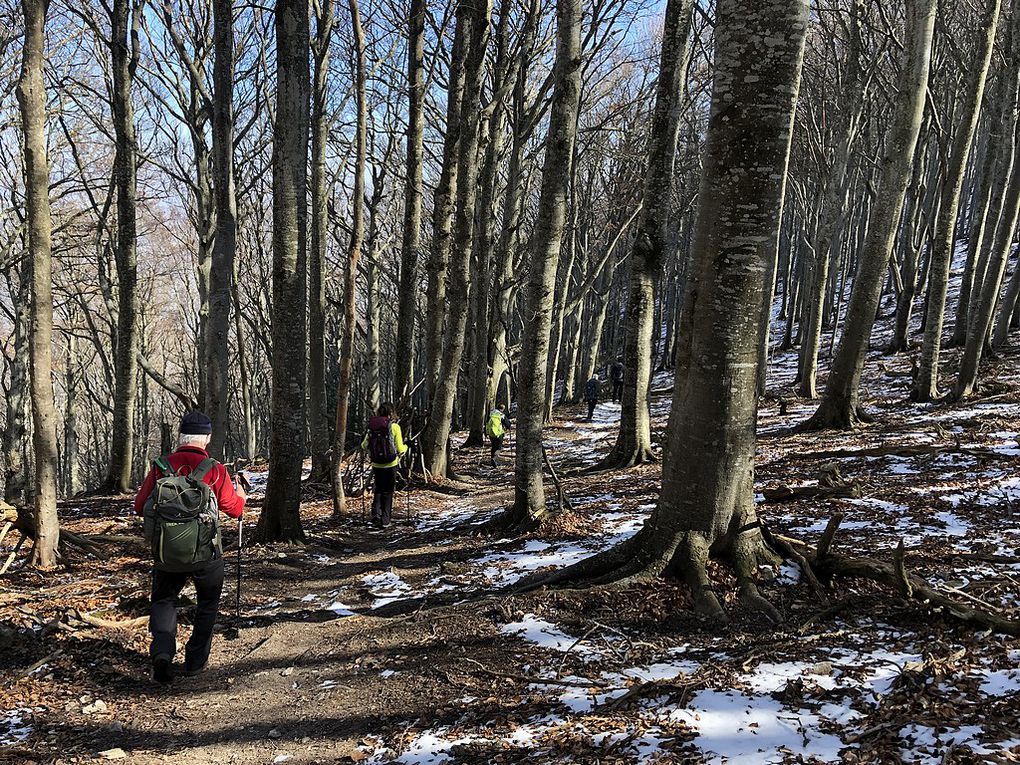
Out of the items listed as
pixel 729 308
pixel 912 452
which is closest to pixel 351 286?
pixel 729 308

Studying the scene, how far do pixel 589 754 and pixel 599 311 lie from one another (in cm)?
2299

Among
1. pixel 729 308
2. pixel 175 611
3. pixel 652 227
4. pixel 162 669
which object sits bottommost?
pixel 162 669

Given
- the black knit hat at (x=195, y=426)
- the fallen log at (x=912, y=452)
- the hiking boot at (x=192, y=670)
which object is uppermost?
the black knit hat at (x=195, y=426)

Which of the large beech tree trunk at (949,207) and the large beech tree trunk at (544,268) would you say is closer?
the large beech tree trunk at (544,268)

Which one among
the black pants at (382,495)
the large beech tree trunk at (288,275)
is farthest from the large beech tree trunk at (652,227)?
the large beech tree trunk at (288,275)

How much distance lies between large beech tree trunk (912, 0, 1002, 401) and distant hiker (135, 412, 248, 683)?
1122cm

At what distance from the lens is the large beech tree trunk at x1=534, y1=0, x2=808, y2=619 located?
4.15 m

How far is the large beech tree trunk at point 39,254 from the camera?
5.57 metres

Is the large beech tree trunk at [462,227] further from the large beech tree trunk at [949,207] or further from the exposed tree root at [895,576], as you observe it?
the large beech tree trunk at [949,207]

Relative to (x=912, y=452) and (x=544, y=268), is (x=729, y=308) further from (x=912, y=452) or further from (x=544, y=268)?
(x=912, y=452)

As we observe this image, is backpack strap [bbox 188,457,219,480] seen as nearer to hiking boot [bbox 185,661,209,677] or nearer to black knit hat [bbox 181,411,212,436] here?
black knit hat [bbox 181,411,212,436]

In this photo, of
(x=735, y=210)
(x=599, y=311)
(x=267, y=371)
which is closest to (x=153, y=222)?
(x=267, y=371)

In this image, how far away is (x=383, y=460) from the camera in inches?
344

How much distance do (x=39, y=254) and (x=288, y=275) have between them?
228 centimetres
